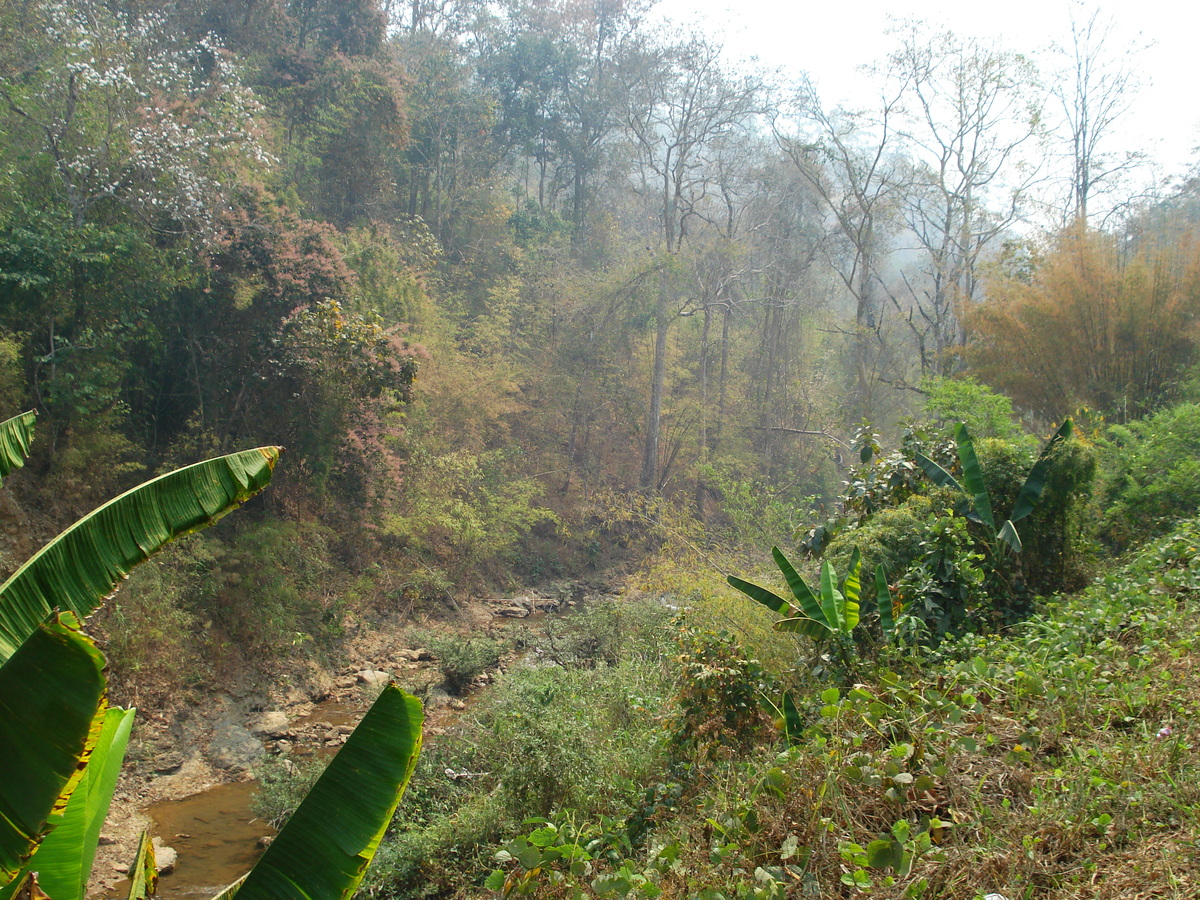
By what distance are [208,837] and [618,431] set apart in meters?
18.6

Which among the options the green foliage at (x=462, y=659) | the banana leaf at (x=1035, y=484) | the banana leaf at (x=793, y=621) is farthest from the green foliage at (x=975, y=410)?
the green foliage at (x=462, y=659)

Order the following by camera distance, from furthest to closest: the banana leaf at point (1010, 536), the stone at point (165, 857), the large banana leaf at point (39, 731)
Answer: the stone at point (165, 857) → the banana leaf at point (1010, 536) → the large banana leaf at point (39, 731)

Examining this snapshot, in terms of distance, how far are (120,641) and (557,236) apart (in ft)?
65.2

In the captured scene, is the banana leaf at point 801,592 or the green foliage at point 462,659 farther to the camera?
the green foliage at point 462,659

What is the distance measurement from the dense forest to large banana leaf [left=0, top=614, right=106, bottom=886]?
232cm

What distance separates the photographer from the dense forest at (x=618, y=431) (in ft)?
10.8

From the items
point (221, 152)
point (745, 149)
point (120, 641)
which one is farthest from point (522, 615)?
point (745, 149)

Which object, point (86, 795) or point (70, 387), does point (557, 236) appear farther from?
point (86, 795)

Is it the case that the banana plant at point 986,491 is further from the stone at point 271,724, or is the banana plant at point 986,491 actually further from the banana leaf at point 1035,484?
the stone at point 271,724

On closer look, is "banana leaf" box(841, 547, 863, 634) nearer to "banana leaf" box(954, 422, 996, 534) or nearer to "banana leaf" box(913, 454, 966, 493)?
"banana leaf" box(954, 422, 996, 534)

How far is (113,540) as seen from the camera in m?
1.58

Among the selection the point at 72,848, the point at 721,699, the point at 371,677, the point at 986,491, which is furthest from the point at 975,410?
the point at 72,848

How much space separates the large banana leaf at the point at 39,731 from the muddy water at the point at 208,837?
557 cm

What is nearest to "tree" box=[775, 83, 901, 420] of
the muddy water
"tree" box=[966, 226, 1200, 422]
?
"tree" box=[966, 226, 1200, 422]
